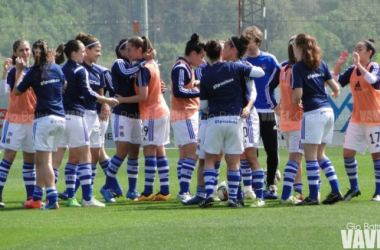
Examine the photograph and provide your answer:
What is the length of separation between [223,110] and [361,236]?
10.5ft

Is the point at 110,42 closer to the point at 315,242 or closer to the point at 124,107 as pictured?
the point at 124,107

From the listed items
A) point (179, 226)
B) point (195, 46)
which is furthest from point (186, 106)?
point (179, 226)

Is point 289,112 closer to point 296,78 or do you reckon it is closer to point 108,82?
point 296,78

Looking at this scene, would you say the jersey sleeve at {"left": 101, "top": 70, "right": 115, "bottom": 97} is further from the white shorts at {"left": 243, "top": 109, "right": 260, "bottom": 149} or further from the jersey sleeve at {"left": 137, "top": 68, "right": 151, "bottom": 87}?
the white shorts at {"left": 243, "top": 109, "right": 260, "bottom": 149}

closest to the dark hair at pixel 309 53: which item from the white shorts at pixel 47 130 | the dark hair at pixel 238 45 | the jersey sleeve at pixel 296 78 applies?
the jersey sleeve at pixel 296 78

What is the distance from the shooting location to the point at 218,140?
11.3 m

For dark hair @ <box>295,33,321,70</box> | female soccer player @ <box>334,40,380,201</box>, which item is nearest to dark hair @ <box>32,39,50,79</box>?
dark hair @ <box>295,33,321,70</box>

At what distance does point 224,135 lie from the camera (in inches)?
445

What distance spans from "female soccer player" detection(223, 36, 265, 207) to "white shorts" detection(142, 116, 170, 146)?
4.27ft

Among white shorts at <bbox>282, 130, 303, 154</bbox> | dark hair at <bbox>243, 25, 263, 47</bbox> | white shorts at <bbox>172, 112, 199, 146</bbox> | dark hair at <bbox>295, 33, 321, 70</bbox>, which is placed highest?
dark hair at <bbox>243, 25, 263, 47</bbox>

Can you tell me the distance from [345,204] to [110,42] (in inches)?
779

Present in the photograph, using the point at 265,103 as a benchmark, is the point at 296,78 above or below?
above

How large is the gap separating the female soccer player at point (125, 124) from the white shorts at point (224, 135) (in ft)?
5.97

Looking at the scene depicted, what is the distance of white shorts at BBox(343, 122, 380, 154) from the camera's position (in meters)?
12.2
